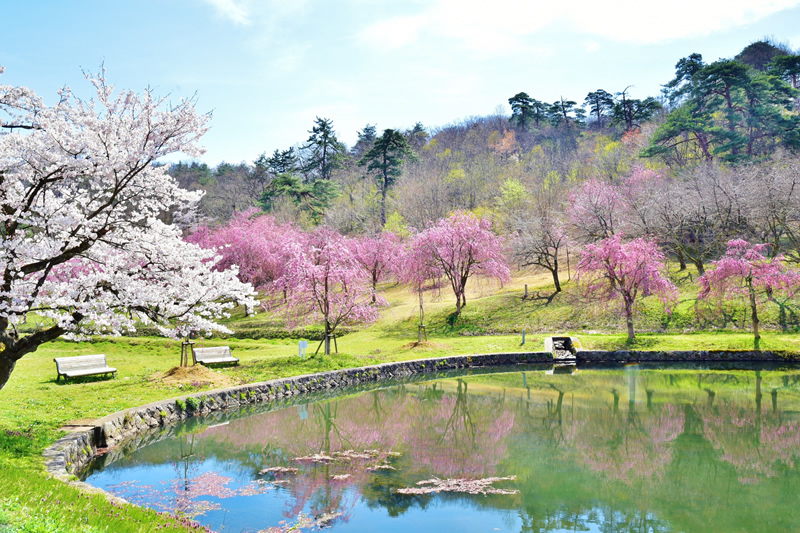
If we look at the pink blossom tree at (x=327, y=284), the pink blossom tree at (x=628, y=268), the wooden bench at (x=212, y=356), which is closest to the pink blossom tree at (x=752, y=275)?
the pink blossom tree at (x=628, y=268)

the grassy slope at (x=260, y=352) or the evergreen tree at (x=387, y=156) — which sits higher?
the evergreen tree at (x=387, y=156)

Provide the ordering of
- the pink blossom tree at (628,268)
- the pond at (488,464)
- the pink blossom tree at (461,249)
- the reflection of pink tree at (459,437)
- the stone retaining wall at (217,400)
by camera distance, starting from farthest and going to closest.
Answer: the pink blossom tree at (461,249) < the pink blossom tree at (628,268) < the reflection of pink tree at (459,437) < the stone retaining wall at (217,400) < the pond at (488,464)

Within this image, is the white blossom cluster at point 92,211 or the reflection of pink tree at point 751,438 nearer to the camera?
the white blossom cluster at point 92,211

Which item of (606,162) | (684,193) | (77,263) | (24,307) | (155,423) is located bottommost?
(155,423)

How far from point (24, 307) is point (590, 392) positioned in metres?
15.3

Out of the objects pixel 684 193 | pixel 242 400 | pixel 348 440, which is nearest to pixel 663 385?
pixel 348 440

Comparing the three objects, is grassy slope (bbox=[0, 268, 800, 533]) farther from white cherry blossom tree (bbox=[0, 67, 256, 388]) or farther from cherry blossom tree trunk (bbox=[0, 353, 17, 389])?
white cherry blossom tree (bbox=[0, 67, 256, 388])

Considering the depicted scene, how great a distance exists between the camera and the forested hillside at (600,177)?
109 ft

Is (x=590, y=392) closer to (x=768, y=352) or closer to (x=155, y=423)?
(x=768, y=352)

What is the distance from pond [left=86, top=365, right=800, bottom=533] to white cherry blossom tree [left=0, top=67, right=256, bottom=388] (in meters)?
3.12

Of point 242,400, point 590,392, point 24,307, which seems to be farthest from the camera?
point 590,392

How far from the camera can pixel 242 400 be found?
628 inches

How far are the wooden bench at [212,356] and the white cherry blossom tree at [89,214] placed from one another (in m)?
10.4

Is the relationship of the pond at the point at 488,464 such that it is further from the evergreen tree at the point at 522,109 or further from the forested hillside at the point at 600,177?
the evergreen tree at the point at 522,109
